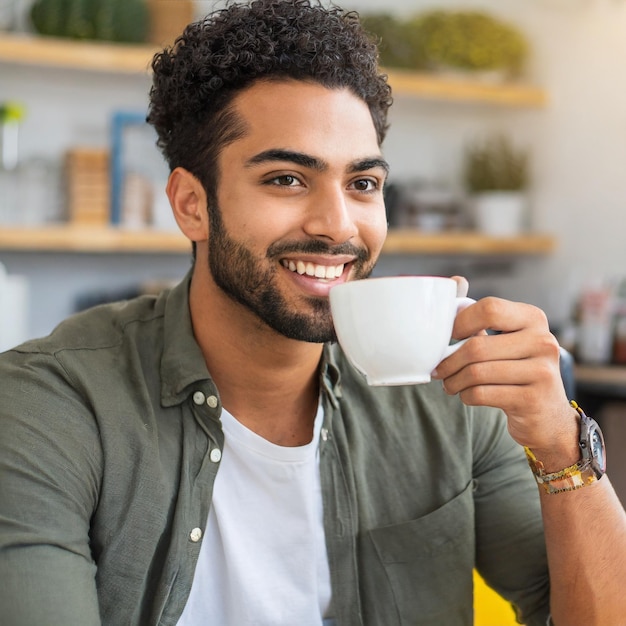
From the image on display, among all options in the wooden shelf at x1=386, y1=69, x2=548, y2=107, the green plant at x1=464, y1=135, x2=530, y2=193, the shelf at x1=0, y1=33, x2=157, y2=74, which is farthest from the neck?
the green plant at x1=464, y1=135, x2=530, y2=193

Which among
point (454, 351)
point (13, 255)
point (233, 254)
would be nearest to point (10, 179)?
point (13, 255)

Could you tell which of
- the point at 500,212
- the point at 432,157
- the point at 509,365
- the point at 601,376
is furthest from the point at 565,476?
the point at 432,157

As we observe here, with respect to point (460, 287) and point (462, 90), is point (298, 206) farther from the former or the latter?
point (462, 90)

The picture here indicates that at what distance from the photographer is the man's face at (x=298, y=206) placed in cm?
118

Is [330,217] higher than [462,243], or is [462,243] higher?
[330,217]

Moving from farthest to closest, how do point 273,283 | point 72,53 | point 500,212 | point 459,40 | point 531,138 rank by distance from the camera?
1. point 531,138
2. point 500,212
3. point 459,40
4. point 72,53
5. point 273,283

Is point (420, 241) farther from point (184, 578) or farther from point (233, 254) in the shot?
point (184, 578)

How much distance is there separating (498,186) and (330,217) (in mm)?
2461

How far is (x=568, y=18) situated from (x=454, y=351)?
9.26 ft

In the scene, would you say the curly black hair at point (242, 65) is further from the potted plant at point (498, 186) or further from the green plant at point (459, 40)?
the potted plant at point (498, 186)

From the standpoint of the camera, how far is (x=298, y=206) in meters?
1.19

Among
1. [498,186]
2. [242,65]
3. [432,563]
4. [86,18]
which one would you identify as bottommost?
[432,563]

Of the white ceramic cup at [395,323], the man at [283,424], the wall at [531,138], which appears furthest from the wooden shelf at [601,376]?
the white ceramic cup at [395,323]

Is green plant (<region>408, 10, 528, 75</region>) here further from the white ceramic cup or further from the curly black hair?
the white ceramic cup
